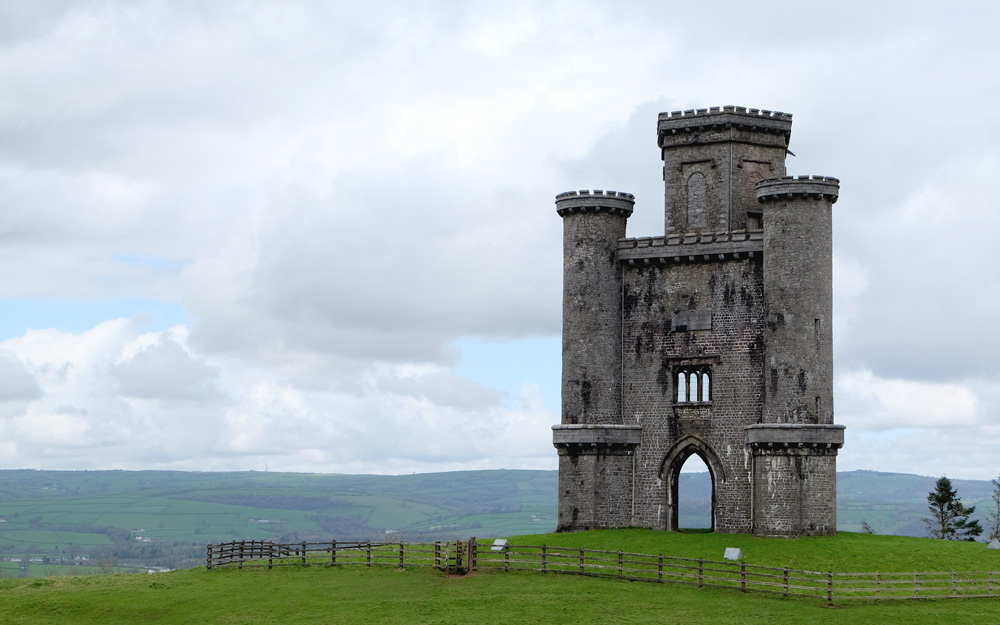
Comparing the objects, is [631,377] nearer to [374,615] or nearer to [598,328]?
[598,328]

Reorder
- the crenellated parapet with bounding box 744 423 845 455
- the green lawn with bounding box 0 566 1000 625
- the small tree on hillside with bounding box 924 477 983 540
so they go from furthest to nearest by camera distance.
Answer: the small tree on hillside with bounding box 924 477 983 540 → the crenellated parapet with bounding box 744 423 845 455 → the green lawn with bounding box 0 566 1000 625

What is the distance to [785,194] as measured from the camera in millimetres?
56188

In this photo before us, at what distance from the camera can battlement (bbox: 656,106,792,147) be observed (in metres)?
62.3

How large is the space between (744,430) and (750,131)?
16701mm

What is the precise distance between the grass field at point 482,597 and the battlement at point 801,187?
16411mm

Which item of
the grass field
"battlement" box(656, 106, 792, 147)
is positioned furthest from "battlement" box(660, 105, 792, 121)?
the grass field

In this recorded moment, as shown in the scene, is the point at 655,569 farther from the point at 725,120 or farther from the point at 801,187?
the point at 725,120

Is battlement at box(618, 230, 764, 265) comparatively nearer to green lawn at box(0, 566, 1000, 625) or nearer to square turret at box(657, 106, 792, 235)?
square turret at box(657, 106, 792, 235)

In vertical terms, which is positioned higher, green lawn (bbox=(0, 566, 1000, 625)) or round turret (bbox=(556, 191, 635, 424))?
round turret (bbox=(556, 191, 635, 424))

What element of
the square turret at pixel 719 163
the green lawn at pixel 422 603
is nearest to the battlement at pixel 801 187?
the square turret at pixel 719 163

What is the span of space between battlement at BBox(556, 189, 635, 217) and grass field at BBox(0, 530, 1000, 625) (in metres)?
17.3

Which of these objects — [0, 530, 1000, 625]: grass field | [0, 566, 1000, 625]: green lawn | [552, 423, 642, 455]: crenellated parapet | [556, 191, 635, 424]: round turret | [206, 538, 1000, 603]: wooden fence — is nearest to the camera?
[0, 566, 1000, 625]: green lawn

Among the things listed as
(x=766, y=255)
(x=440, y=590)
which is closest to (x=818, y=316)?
(x=766, y=255)

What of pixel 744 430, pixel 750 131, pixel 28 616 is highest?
pixel 750 131
